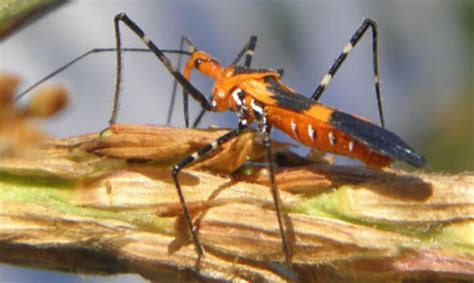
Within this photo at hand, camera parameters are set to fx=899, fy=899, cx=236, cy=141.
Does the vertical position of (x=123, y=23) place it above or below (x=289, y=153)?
above

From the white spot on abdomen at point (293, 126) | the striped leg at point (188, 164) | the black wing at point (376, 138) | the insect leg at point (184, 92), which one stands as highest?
the insect leg at point (184, 92)

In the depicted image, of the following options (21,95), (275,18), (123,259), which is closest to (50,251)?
(123,259)

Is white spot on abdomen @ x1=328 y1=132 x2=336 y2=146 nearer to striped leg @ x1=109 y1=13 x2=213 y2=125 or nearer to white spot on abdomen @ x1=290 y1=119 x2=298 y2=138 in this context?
white spot on abdomen @ x1=290 y1=119 x2=298 y2=138

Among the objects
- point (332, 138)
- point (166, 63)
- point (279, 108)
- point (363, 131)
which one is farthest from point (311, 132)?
point (166, 63)

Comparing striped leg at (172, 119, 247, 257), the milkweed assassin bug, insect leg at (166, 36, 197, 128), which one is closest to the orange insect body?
the milkweed assassin bug

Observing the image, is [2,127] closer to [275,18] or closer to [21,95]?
[21,95]

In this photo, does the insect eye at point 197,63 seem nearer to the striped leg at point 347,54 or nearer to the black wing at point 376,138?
the striped leg at point 347,54

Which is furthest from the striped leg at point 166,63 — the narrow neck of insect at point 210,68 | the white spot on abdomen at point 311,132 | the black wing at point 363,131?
the white spot on abdomen at point 311,132
